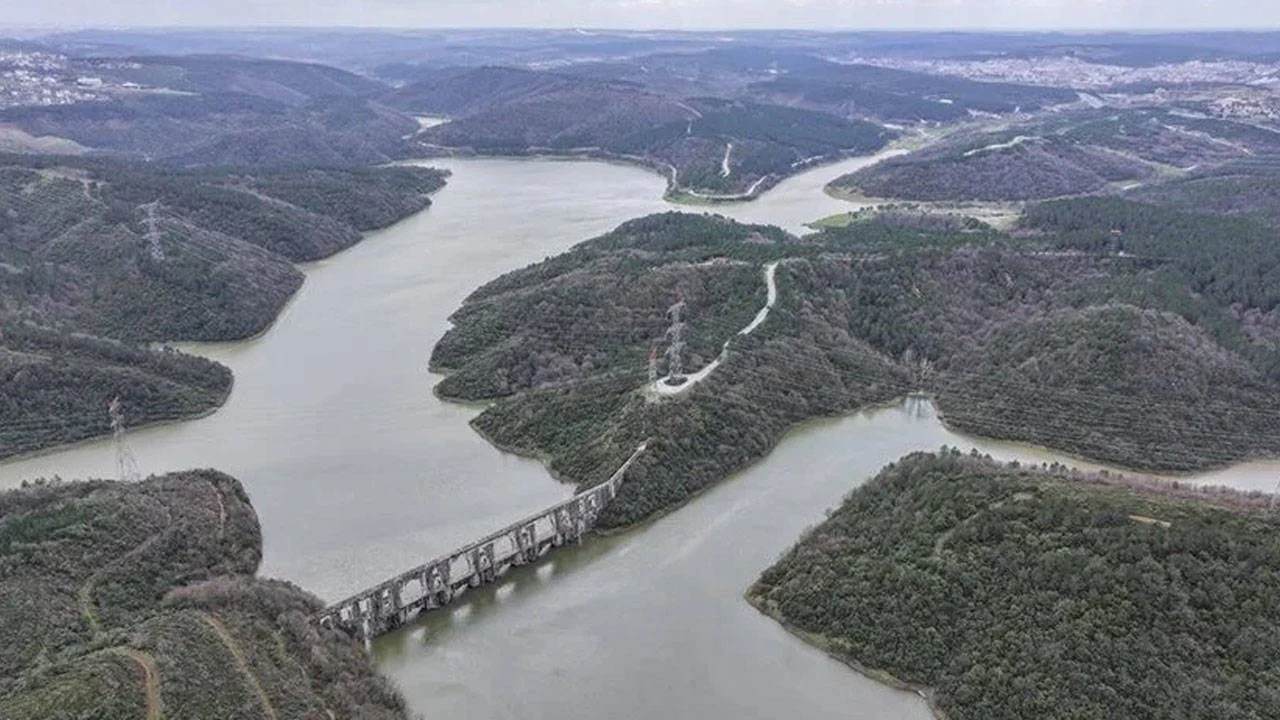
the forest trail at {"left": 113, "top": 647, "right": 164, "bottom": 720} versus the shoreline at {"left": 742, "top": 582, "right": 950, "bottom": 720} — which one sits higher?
the forest trail at {"left": 113, "top": 647, "right": 164, "bottom": 720}

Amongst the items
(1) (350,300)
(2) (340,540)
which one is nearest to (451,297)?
(1) (350,300)

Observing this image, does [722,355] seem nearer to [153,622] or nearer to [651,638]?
[651,638]

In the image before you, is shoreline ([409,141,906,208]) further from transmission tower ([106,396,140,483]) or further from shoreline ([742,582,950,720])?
shoreline ([742,582,950,720])

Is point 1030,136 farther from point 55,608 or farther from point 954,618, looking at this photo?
point 55,608

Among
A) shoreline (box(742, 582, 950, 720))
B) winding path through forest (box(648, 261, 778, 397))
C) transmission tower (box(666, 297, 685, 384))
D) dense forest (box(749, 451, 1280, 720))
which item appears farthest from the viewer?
transmission tower (box(666, 297, 685, 384))

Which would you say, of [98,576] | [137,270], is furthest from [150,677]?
[137,270]

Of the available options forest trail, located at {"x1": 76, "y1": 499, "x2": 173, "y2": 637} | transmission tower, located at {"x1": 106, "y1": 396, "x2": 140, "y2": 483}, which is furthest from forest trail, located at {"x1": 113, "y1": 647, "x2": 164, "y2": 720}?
transmission tower, located at {"x1": 106, "y1": 396, "x2": 140, "y2": 483}
